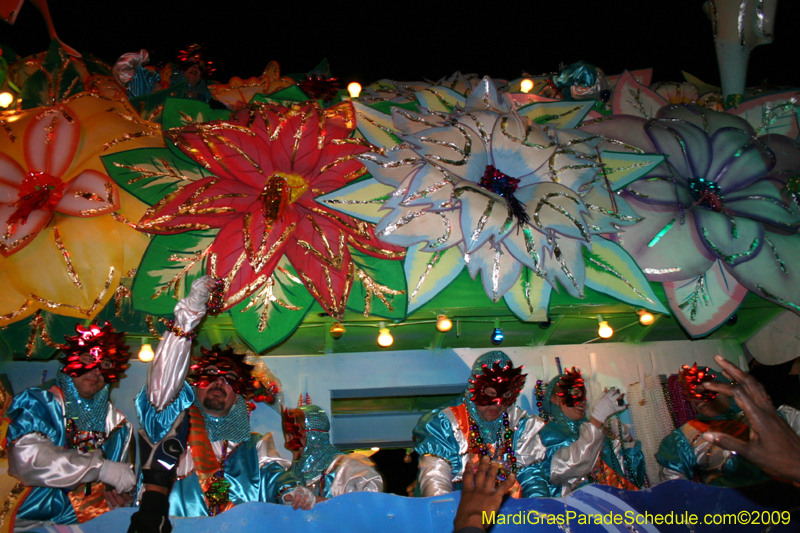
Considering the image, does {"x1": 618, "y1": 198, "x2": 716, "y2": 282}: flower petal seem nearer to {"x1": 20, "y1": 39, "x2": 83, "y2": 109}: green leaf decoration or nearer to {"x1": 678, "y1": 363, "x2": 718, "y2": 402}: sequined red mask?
{"x1": 678, "y1": 363, "x2": 718, "y2": 402}: sequined red mask

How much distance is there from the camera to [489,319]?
117 inches

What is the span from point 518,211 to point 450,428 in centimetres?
100

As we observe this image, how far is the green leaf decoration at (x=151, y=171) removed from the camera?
2.35 meters

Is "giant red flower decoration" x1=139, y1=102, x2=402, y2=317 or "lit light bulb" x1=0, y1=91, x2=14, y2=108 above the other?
"lit light bulb" x1=0, y1=91, x2=14, y2=108

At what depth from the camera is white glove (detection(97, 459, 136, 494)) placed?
2.11 meters

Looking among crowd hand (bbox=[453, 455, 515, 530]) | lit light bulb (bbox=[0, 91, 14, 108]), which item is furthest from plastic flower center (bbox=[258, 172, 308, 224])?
crowd hand (bbox=[453, 455, 515, 530])

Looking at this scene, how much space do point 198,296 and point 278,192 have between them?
0.52 meters

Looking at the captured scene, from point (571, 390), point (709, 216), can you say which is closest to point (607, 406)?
point (571, 390)

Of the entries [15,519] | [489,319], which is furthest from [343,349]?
[15,519]

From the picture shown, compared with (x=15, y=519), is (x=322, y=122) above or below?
above

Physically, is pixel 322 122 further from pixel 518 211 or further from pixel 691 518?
pixel 691 518

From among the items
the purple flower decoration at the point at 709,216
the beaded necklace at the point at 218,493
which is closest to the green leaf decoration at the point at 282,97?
the purple flower decoration at the point at 709,216

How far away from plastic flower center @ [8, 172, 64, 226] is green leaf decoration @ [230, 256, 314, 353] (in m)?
0.79

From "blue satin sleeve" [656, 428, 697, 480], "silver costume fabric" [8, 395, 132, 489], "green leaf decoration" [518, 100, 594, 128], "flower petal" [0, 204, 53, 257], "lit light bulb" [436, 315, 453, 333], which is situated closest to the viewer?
"silver costume fabric" [8, 395, 132, 489]
